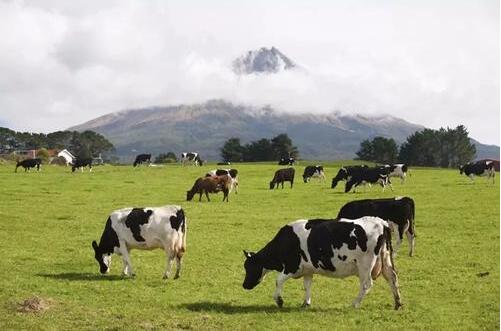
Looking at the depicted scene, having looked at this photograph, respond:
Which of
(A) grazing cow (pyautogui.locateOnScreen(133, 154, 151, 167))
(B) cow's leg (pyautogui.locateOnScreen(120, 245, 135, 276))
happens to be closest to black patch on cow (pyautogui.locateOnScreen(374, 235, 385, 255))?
(B) cow's leg (pyautogui.locateOnScreen(120, 245, 135, 276))

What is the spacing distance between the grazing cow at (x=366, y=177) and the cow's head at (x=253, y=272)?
97.4 feet

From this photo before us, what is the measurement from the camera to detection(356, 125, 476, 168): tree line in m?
140

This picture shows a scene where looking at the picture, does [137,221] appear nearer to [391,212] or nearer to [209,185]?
[391,212]

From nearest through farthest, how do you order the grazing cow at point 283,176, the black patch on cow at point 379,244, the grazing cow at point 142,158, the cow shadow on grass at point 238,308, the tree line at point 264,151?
the black patch on cow at point 379,244 < the cow shadow on grass at point 238,308 < the grazing cow at point 283,176 < the grazing cow at point 142,158 < the tree line at point 264,151

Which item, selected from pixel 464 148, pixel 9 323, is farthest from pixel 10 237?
pixel 464 148

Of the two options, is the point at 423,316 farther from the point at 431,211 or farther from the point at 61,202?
the point at 61,202

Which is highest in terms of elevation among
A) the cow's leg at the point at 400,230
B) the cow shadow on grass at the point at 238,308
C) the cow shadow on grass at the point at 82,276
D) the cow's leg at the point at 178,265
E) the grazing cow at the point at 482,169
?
the grazing cow at the point at 482,169

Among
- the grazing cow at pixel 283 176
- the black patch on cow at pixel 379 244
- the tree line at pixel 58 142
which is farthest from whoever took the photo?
the tree line at pixel 58 142

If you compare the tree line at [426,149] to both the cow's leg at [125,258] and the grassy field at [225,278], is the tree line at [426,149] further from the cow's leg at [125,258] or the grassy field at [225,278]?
the cow's leg at [125,258]

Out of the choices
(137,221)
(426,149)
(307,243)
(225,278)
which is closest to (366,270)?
(307,243)

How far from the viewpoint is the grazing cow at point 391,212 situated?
23062 millimetres

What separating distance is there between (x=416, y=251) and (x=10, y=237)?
16.6 m

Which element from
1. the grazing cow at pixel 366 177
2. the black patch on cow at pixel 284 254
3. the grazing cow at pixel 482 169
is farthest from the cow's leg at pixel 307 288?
the grazing cow at pixel 482 169

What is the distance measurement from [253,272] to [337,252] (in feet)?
9.31
